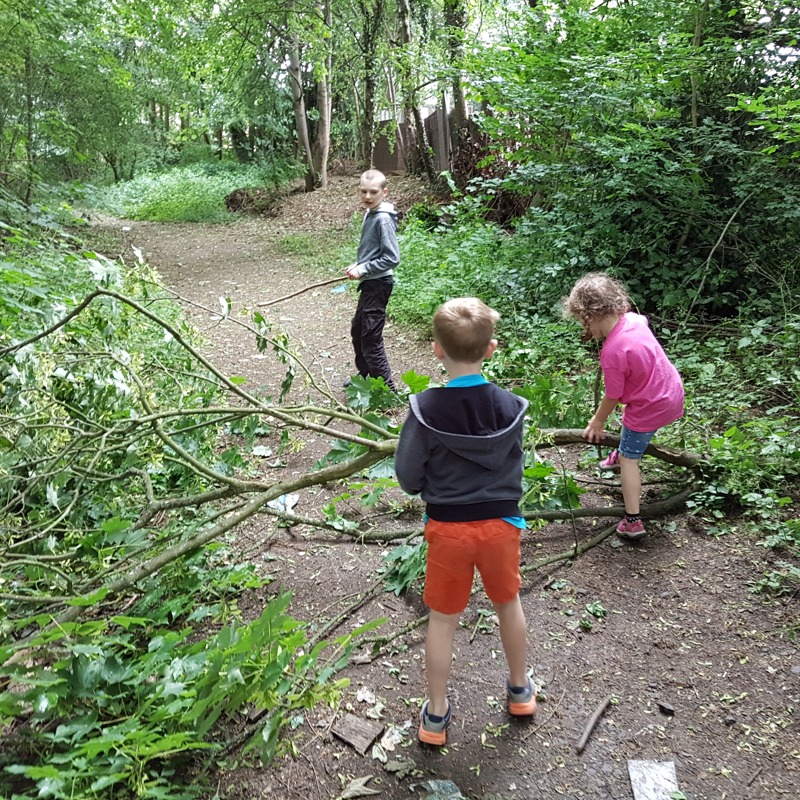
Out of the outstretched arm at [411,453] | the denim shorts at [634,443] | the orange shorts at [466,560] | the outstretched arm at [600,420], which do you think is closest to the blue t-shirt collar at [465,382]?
the outstretched arm at [411,453]

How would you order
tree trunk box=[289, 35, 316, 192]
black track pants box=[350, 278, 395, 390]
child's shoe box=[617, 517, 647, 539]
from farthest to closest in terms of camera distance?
tree trunk box=[289, 35, 316, 192], black track pants box=[350, 278, 395, 390], child's shoe box=[617, 517, 647, 539]

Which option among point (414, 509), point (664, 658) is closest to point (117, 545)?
point (414, 509)

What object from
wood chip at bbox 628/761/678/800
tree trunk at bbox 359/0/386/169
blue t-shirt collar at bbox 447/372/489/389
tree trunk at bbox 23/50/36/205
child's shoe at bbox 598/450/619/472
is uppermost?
tree trunk at bbox 359/0/386/169

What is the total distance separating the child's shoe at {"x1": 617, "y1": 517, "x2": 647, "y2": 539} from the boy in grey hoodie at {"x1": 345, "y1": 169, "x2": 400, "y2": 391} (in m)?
2.14

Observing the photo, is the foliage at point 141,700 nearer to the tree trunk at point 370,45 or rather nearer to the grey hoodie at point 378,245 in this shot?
the grey hoodie at point 378,245

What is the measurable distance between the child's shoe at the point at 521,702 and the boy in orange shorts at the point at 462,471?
32cm

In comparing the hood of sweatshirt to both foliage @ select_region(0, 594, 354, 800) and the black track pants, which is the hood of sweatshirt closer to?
foliage @ select_region(0, 594, 354, 800)

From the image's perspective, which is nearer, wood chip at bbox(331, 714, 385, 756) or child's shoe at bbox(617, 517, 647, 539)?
wood chip at bbox(331, 714, 385, 756)

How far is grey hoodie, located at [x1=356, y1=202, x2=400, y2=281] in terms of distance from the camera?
4977 millimetres

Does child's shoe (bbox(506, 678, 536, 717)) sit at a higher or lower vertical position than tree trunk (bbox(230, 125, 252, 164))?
lower

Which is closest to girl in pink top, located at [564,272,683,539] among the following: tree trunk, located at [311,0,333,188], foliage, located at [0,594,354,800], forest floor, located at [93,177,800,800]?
forest floor, located at [93,177,800,800]

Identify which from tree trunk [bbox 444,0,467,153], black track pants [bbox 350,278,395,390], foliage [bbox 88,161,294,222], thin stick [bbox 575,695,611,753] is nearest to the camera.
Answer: thin stick [bbox 575,695,611,753]

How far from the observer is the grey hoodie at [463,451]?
2.07m

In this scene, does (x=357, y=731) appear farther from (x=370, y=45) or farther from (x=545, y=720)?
(x=370, y=45)
